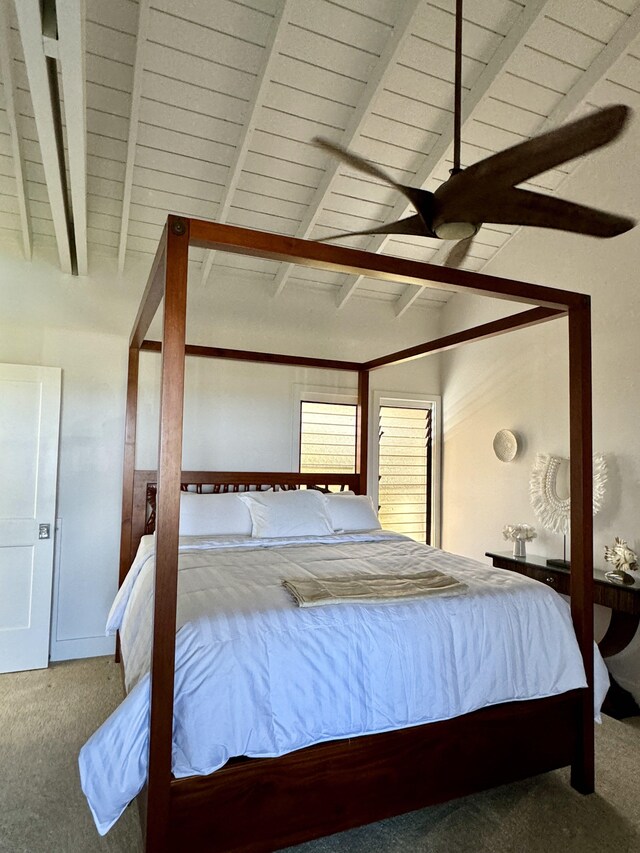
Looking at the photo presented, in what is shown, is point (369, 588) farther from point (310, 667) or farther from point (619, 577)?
point (619, 577)

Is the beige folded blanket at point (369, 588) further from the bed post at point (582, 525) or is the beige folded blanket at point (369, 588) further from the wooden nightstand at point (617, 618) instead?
the wooden nightstand at point (617, 618)

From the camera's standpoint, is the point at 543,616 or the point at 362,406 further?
the point at 362,406

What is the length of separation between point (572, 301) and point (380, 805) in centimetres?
210

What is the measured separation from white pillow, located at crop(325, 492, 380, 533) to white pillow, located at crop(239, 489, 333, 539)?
7cm

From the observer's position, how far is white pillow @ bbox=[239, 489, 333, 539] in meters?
3.45

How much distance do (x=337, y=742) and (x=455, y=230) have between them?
1899 mm

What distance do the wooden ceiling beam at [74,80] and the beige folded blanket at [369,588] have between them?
2.11 metres

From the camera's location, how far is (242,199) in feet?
11.6

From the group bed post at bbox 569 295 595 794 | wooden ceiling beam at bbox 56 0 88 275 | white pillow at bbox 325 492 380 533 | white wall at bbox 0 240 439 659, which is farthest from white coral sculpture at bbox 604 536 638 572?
wooden ceiling beam at bbox 56 0 88 275

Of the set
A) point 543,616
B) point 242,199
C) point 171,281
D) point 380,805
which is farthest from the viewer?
point 242,199

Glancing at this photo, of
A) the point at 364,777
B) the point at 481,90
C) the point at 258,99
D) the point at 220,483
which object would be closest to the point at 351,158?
the point at 258,99

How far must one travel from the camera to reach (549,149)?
5.47 ft

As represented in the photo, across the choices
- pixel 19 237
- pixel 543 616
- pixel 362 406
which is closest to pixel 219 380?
pixel 362 406

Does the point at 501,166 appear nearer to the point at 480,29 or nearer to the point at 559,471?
the point at 480,29
